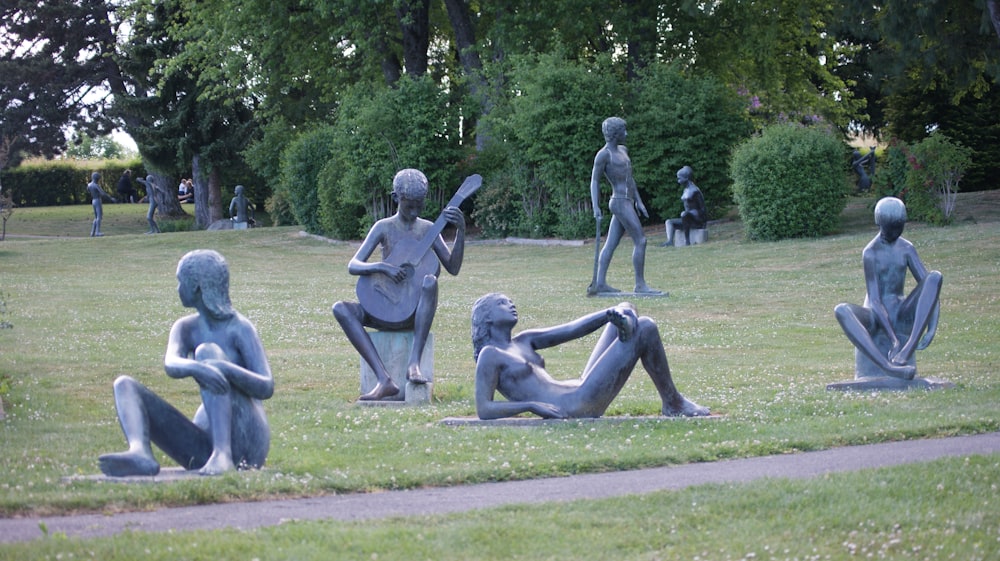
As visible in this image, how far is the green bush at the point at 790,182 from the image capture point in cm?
2936

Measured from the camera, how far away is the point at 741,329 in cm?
1741

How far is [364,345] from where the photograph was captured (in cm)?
1164

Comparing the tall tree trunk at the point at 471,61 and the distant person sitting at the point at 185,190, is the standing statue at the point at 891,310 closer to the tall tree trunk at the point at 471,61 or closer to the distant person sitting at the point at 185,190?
the tall tree trunk at the point at 471,61

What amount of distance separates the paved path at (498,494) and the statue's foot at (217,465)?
0.47 meters

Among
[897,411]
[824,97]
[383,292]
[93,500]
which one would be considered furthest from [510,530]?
[824,97]

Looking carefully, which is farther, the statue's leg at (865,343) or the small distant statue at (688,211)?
the small distant statue at (688,211)

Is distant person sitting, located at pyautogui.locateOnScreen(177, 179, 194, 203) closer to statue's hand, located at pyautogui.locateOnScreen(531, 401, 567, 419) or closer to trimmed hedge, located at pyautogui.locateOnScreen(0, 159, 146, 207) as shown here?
trimmed hedge, located at pyautogui.locateOnScreen(0, 159, 146, 207)

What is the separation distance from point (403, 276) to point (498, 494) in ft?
15.0

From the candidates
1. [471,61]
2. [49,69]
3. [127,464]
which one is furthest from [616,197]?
[49,69]

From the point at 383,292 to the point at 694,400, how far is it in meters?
2.96

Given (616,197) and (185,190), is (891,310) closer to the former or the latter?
(616,197)

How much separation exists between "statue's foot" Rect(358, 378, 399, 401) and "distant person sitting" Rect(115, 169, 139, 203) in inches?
2297

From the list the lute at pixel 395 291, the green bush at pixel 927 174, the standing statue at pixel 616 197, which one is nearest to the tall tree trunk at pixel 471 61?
the green bush at pixel 927 174

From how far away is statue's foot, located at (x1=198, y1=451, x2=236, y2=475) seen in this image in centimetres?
750
